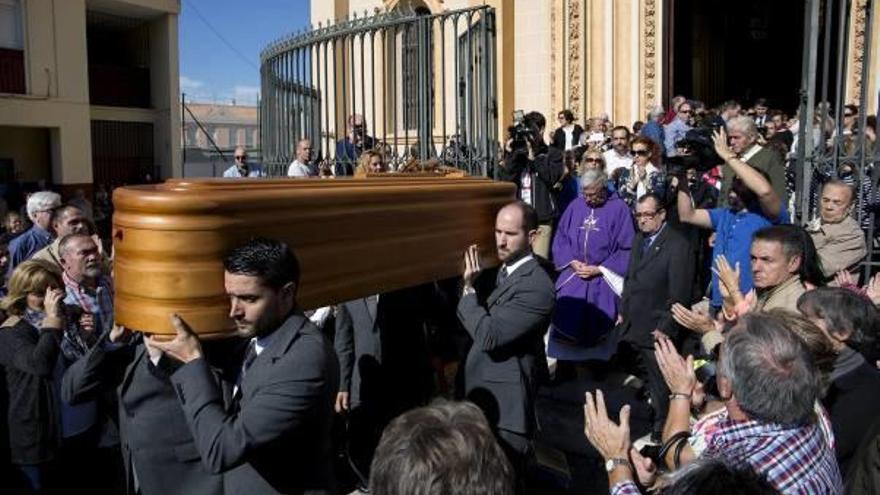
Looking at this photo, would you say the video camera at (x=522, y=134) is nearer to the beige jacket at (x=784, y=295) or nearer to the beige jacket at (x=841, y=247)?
the beige jacket at (x=841, y=247)

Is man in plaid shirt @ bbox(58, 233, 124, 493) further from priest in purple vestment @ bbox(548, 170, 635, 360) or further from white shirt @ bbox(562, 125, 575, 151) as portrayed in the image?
white shirt @ bbox(562, 125, 575, 151)

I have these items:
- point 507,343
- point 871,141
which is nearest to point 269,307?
point 507,343

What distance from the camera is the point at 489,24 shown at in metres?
5.73

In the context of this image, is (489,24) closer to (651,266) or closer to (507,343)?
(651,266)

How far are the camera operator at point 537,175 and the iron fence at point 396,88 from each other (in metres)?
0.65

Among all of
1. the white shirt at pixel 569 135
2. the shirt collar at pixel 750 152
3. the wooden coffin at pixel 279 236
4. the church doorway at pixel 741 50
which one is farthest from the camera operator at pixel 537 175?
the church doorway at pixel 741 50

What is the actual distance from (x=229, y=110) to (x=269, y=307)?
6676 centimetres

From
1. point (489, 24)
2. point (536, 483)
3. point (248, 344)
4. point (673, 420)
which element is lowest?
point (536, 483)

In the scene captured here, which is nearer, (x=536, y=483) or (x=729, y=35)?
(x=536, y=483)

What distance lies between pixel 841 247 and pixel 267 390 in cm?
367

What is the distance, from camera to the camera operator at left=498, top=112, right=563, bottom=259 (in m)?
6.90

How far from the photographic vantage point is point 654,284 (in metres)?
4.81

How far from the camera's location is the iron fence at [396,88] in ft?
19.6

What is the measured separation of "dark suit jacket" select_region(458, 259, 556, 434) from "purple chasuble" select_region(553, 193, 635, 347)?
2062 mm
